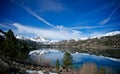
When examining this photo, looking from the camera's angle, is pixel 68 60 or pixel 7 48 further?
pixel 68 60

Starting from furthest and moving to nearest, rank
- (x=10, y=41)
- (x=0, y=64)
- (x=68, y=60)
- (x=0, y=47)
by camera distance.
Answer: (x=68, y=60) < (x=10, y=41) < (x=0, y=47) < (x=0, y=64)

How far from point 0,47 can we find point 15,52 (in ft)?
9.70

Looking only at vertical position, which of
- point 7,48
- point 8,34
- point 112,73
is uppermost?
point 8,34

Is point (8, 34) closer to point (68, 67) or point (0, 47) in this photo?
point (0, 47)

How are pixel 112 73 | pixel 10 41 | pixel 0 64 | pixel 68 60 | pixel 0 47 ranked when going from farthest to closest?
1. pixel 112 73
2. pixel 68 60
3. pixel 10 41
4. pixel 0 47
5. pixel 0 64

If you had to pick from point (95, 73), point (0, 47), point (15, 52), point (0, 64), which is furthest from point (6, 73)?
point (95, 73)

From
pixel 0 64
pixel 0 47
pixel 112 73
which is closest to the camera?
pixel 0 64

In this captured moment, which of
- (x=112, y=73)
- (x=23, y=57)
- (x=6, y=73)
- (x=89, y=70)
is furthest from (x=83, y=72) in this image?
(x=6, y=73)

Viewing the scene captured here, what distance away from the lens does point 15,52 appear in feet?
84.6

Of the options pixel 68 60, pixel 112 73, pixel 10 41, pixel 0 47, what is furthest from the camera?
pixel 112 73

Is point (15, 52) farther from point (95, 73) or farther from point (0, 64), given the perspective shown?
point (0, 64)

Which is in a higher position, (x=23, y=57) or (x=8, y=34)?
(x=8, y=34)

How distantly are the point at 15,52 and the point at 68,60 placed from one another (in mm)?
9194

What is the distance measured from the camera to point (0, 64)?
8.41 m
